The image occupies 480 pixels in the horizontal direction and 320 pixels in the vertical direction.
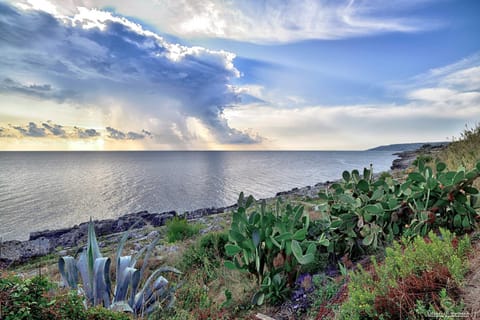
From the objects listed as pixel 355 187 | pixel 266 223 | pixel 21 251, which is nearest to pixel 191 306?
pixel 266 223

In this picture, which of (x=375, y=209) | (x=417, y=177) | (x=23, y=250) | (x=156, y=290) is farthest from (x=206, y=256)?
(x=23, y=250)

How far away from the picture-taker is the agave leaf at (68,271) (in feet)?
12.1

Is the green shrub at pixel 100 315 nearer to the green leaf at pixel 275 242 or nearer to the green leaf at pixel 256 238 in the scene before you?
the green leaf at pixel 256 238

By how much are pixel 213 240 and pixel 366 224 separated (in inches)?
136

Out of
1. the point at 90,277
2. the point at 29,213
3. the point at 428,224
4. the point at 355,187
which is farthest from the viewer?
the point at 29,213

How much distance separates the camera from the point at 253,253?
333cm

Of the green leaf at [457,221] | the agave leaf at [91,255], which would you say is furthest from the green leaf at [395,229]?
the agave leaf at [91,255]

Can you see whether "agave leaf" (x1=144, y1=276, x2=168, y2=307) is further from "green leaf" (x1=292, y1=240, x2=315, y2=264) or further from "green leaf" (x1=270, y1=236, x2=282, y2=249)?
"green leaf" (x1=292, y1=240, x2=315, y2=264)

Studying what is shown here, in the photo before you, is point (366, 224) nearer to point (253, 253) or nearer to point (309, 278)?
point (309, 278)

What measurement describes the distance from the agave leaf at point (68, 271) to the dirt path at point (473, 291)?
14.0 feet

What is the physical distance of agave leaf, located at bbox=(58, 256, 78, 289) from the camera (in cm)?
370

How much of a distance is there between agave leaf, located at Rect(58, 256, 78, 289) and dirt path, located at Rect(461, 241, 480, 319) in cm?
426

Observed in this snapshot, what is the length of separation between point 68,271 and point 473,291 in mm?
4499

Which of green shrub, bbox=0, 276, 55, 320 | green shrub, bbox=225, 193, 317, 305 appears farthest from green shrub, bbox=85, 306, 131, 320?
green shrub, bbox=225, 193, 317, 305
